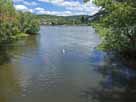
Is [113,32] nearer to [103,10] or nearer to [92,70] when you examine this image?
[103,10]

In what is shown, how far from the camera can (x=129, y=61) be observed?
3538cm

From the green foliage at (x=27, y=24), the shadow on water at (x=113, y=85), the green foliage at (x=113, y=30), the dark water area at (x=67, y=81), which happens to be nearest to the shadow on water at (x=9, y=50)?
the dark water area at (x=67, y=81)

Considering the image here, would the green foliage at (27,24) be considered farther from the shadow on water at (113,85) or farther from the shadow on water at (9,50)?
the shadow on water at (113,85)

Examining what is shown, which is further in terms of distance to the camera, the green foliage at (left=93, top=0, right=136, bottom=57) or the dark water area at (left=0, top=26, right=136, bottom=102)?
the green foliage at (left=93, top=0, right=136, bottom=57)

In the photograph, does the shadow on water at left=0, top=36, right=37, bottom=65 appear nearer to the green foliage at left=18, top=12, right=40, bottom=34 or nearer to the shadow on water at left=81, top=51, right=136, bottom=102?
the shadow on water at left=81, top=51, right=136, bottom=102

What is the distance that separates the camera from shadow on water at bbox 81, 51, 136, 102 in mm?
21172

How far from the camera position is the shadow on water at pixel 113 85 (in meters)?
21.2

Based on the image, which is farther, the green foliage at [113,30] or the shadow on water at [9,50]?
the shadow on water at [9,50]

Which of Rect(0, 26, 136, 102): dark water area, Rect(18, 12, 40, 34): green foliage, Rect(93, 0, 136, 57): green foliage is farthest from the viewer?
Rect(18, 12, 40, 34): green foliage

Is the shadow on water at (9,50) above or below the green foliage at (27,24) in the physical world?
below

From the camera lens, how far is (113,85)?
81.6 feet

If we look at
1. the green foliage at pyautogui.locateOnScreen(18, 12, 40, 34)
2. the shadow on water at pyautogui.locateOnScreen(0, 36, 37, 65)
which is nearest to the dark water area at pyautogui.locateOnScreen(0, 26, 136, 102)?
the shadow on water at pyautogui.locateOnScreen(0, 36, 37, 65)

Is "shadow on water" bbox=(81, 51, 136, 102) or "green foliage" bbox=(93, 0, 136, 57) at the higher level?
"green foliage" bbox=(93, 0, 136, 57)

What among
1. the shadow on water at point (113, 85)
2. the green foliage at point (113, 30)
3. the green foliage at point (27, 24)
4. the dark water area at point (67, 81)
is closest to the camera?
the shadow on water at point (113, 85)
